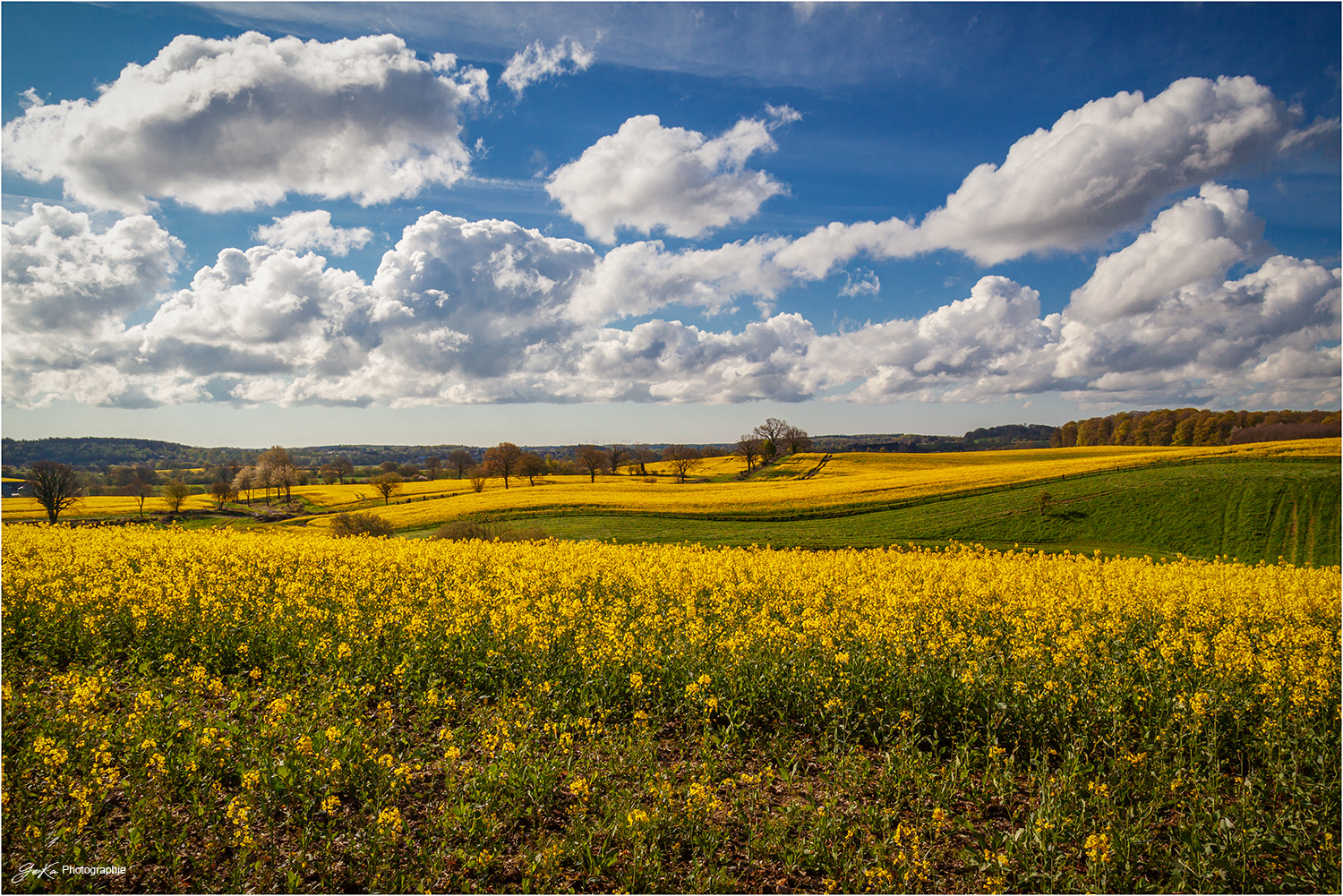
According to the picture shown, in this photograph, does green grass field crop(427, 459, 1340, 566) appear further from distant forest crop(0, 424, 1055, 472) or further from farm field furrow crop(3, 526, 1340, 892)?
distant forest crop(0, 424, 1055, 472)

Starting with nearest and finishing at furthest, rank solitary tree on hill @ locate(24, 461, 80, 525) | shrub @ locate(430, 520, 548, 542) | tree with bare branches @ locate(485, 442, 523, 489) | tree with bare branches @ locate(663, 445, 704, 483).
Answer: shrub @ locate(430, 520, 548, 542), solitary tree on hill @ locate(24, 461, 80, 525), tree with bare branches @ locate(485, 442, 523, 489), tree with bare branches @ locate(663, 445, 704, 483)

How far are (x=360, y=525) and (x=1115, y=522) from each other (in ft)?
136

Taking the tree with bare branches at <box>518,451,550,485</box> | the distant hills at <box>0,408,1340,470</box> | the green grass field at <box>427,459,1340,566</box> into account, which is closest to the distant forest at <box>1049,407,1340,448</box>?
the distant hills at <box>0,408,1340,470</box>

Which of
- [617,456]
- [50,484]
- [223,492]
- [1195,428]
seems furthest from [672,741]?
[1195,428]

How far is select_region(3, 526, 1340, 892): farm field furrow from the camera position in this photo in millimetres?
4027

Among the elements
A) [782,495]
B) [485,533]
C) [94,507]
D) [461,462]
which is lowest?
[94,507]

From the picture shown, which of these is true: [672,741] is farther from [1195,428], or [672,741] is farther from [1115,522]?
[1195,428]

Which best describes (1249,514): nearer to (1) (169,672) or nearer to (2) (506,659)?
(2) (506,659)

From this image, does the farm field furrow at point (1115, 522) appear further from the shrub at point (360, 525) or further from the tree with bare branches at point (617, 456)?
the tree with bare branches at point (617, 456)

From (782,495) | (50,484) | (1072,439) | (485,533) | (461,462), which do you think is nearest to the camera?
(485,533)
